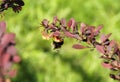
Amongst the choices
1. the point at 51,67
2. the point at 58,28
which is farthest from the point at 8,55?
the point at 51,67

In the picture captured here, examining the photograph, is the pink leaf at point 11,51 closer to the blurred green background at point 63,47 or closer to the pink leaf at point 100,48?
the pink leaf at point 100,48

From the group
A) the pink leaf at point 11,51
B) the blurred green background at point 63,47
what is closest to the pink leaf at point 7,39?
the pink leaf at point 11,51

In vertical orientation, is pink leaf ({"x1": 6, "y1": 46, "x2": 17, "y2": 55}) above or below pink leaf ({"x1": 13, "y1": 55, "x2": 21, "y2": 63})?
above

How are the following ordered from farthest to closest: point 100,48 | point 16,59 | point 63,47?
point 63,47, point 100,48, point 16,59

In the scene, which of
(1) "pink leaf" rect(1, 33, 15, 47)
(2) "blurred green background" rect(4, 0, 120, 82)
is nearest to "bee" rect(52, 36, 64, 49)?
(1) "pink leaf" rect(1, 33, 15, 47)

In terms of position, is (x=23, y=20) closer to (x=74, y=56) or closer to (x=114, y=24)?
(x=74, y=56)

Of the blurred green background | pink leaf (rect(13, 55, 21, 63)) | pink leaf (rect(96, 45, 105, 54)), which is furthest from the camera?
the blurred green background

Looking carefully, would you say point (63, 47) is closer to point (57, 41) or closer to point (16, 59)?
point (57, 41)

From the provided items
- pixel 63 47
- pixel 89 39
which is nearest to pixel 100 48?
pixel 89 39

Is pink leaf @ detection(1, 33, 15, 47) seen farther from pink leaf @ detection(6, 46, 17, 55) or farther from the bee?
the bee
